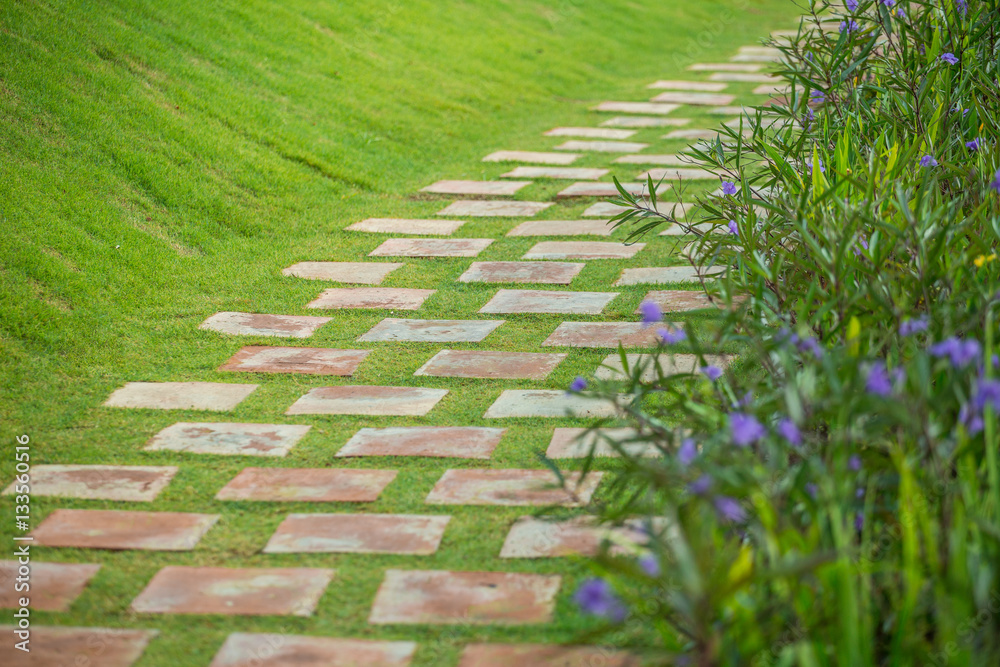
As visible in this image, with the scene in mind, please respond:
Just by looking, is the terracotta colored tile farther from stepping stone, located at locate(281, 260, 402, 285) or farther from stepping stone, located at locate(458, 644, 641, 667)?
stepping stone, located at locate(458, 644, 641, 667)

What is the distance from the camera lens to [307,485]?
9.30 feet

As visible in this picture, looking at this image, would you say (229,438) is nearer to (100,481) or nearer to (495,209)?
(100,481)

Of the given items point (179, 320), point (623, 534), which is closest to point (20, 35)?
point (179, 320)

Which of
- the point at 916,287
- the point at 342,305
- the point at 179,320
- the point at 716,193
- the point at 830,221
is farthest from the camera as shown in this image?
the point at 716,193

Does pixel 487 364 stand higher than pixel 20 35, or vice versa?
pixel 20 35

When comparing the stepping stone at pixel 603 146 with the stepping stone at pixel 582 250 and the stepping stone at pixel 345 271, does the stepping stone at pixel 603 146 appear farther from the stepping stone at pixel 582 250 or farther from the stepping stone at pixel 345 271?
the stepping stone at pixel 345 271

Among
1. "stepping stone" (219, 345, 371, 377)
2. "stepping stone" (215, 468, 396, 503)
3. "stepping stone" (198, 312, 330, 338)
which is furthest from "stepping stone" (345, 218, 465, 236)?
"stepping stone" (215, 468, 396, 503)

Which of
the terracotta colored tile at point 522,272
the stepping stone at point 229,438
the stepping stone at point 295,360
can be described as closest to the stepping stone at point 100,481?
the stepping stone at point 229,438

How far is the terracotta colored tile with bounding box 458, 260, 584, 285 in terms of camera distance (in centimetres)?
459

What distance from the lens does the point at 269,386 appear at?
3520mm

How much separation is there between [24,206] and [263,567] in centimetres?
263

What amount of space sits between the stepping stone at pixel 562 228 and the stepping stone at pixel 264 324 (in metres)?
1.56

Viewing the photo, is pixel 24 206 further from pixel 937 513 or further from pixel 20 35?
pixel 937 513

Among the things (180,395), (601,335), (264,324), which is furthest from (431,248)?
(180,395)
